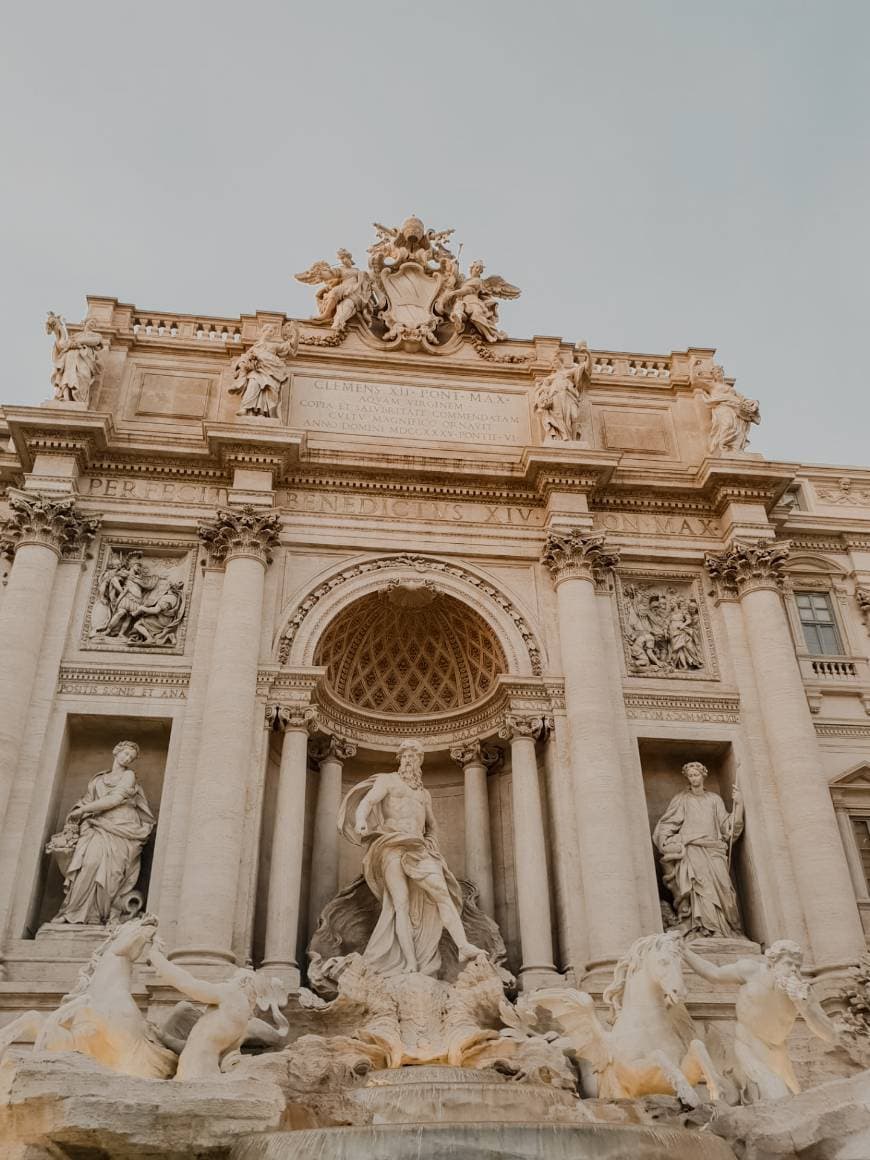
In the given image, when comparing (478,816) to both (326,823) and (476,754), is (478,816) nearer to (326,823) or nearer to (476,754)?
(476,754)

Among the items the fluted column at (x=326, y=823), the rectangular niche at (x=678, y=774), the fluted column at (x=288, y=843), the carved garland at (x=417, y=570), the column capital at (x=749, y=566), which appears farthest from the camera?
the column capital at (x=749, y=566)

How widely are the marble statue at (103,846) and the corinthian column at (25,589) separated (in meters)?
1.14

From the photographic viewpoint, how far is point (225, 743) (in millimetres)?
15234

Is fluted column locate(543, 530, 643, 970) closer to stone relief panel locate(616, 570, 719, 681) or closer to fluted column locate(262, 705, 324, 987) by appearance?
stone relief panel locate(616, 570, 719, 681)

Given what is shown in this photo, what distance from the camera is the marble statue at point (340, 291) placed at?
68.2 feet

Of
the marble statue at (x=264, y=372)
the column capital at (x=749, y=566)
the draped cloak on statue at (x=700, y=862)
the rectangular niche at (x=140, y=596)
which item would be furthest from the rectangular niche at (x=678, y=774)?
the marble statue at (x=264, y=372)

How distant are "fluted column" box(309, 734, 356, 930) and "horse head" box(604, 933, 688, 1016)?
6.04 m

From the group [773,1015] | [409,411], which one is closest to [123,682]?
[409,411]

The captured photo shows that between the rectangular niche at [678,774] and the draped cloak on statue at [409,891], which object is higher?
the rectangular niche at [678,774]

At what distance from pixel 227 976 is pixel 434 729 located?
Answer: 6131 millimetres

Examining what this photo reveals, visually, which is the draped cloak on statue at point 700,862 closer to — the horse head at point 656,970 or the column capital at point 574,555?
the column capital at point 574,555

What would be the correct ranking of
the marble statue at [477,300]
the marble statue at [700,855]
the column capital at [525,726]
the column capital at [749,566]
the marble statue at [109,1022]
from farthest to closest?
the marble statue at [477,300] → the column capital at [749,566] → the column capital at [525,726] → the marble statue at [700,855] → the marble statue at [109,1022]

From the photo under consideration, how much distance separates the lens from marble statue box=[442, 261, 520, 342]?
2119 cm

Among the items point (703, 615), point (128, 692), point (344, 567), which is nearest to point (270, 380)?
point (344, 567)
